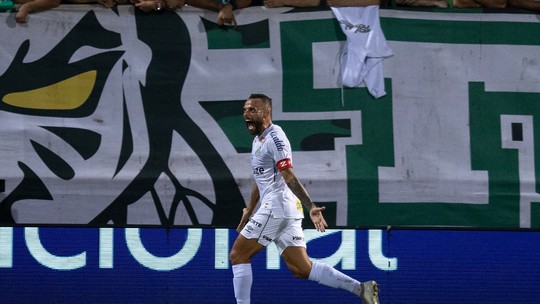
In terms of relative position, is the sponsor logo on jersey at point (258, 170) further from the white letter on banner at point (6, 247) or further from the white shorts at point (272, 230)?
the white letter on banner at point (6, 247)

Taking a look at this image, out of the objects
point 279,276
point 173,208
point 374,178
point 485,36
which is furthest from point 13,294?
point 485,36

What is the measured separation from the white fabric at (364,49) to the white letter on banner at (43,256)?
3008 mm

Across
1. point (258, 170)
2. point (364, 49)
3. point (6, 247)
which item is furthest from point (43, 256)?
point (364, 49)

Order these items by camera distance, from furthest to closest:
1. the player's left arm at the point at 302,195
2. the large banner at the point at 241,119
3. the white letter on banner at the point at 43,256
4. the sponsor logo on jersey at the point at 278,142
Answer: the large banner at the point at 241,119 < the white letter on banner at the point at 43,256 < the sponsor logo on jersey at the point at 278,142 < the player's left arm at the point at 302,195

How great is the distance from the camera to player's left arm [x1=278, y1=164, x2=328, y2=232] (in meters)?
7.69

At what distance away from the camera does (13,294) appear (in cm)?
954

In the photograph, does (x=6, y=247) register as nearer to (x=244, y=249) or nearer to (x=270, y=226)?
(x=244, y=249)

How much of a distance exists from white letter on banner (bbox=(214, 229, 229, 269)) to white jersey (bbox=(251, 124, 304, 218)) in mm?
1413

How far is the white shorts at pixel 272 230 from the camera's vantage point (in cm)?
806

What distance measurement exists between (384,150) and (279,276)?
1529 millimetres

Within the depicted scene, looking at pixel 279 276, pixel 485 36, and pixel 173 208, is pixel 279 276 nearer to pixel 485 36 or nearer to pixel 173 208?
pixel 173 208

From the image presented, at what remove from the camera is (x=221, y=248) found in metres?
9.59

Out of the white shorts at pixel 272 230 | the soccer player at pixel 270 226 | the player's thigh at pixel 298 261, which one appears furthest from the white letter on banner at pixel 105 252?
the player's thigh at pixel 298 261

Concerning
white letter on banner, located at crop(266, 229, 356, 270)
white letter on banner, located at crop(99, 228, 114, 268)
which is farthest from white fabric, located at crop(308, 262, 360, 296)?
white letter on banner, located at crop(99, 228, 114, 268)
